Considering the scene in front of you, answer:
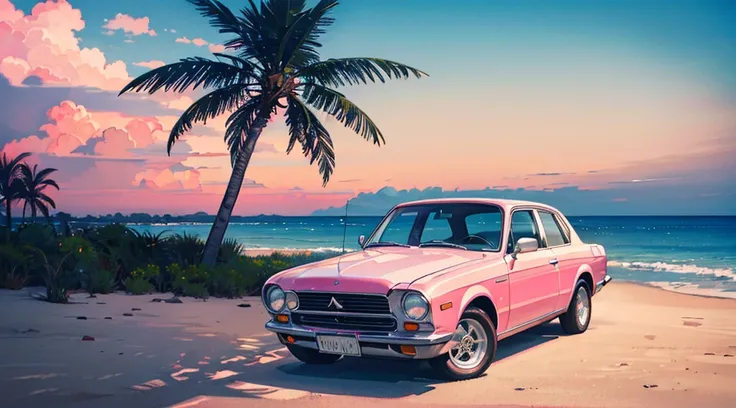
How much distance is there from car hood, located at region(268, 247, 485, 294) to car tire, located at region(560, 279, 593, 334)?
2538 mm

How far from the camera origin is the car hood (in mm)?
6703

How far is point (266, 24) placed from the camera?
17625mm

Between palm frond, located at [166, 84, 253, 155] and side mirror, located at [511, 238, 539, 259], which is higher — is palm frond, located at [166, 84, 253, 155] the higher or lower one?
the higher one

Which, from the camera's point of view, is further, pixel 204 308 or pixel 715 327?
pixel 204 308

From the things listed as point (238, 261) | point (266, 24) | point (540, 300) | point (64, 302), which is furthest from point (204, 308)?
point (266, 24)

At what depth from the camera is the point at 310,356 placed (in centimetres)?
775

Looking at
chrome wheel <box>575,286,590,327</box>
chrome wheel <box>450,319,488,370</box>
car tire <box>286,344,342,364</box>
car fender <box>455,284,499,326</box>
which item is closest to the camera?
car fender <box>455,284,499,326</box>

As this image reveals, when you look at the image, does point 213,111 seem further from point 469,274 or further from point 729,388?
point 729,388

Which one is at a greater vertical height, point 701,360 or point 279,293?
point 279,293

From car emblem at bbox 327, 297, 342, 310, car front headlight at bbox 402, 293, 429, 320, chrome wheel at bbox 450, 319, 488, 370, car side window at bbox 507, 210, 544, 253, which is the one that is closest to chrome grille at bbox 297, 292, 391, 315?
car emblem at bbox 327, 297, 342, 310

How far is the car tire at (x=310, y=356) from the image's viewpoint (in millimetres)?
7658

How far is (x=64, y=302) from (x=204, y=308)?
2.28m

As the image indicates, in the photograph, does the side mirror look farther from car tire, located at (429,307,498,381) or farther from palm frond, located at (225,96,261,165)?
palm frond, located at (225,96,261,165)

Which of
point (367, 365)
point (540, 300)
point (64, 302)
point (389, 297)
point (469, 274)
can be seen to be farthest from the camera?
point (64, 302)
